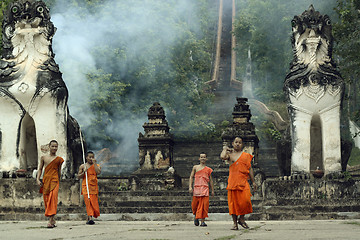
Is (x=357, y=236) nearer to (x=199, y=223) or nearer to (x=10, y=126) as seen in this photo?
(x=199, y=223)

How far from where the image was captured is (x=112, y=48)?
26.1 m

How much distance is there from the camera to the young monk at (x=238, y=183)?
10.3 m

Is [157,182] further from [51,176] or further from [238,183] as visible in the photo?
[238,183]

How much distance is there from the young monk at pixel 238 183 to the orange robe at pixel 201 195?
0.90 metres

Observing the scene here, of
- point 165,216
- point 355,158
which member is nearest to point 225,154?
point 165,216

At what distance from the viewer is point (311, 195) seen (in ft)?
42.9

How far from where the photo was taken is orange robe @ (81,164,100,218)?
12.0m

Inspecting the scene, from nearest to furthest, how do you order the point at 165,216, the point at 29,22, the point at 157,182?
the point at 165,216 < the point at 29,22 < the point at 157,182

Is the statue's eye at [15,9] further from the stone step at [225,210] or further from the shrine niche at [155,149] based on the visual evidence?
the shrine niche at [155,149]

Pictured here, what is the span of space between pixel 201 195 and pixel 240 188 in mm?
1311

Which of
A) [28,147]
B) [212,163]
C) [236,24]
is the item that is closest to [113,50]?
[212,163]

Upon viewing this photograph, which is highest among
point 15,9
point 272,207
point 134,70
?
point 134,70

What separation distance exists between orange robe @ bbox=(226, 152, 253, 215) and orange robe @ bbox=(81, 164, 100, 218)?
2.61 metres

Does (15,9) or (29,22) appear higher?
(15,9)
